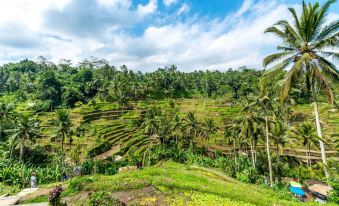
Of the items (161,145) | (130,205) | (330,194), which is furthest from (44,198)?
(161,145)

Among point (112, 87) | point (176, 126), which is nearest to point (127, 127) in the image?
point (176, 126)

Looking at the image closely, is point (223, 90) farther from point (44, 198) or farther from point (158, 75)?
point (44, 198)

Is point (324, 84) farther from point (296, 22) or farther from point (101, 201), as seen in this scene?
point (101, 201)

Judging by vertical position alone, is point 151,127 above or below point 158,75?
below

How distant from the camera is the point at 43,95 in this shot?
74.5 metres

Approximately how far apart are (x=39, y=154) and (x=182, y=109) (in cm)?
4320

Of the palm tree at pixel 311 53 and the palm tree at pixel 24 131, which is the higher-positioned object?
the palm tree at pixel 311 53

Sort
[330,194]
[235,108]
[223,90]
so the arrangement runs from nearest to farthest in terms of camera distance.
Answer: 1. [330,194]
2. [235,108]
3. [223,90]

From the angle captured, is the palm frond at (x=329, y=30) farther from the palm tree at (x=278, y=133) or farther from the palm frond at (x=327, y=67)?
the palm tree at (x=278, y=133)

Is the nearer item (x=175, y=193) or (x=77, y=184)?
(x=175, y=193)

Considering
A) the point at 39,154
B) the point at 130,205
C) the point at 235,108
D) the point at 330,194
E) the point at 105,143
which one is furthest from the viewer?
the point at 235,108

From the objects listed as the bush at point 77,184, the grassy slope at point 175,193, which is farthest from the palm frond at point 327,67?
the bush at point 77,184

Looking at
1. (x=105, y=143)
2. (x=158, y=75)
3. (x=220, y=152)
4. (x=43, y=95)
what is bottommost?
(x=220, y=152)

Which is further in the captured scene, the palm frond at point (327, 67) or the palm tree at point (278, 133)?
the palm tree at point (278, 133)
